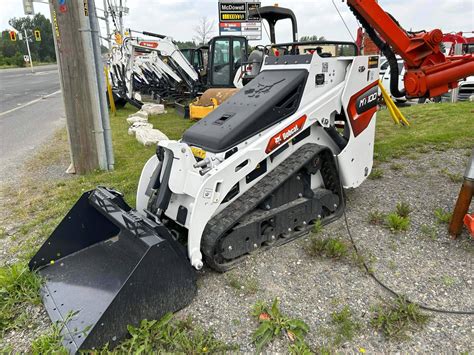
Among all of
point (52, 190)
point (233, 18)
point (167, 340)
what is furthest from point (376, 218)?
point (233, 18)

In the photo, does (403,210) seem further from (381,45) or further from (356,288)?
(381,45)

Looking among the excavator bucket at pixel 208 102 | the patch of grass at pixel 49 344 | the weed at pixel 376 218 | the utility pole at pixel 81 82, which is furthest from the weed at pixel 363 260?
the excavator bucket at pixel 208 102

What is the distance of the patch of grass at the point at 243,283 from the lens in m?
2.98

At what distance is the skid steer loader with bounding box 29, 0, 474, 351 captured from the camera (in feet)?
8.63

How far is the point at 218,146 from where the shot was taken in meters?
3.14

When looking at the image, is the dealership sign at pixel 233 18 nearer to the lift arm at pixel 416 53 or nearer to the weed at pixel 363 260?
the lift arm at pixel 416 53

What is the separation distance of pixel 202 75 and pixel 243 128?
473 inches

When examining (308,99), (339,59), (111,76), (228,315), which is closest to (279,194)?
(308,99)

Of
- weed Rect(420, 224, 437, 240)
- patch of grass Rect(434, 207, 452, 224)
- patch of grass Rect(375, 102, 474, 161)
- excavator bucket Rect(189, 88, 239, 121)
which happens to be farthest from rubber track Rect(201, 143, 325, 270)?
excavator bucket Rect(189, 88, 239, 121)

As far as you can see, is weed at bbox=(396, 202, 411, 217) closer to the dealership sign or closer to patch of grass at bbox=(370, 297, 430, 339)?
patch of grass at bbox=(370, 297, 430, 339)

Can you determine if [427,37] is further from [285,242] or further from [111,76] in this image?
[111,76]

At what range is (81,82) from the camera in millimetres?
5652

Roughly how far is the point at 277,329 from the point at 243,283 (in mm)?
585

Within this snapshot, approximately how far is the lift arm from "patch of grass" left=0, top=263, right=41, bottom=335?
12.4ft
